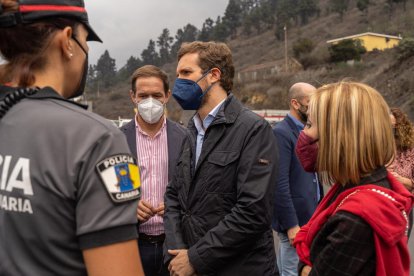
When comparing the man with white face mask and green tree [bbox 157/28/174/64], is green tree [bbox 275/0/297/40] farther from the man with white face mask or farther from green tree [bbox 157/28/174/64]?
the man with white face mask

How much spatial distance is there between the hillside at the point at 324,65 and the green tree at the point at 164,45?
5901mm

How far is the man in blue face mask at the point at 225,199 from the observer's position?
2801 mm

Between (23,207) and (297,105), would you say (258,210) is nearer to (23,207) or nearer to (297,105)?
(23,207)

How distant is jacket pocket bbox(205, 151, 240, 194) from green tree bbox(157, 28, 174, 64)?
115 m

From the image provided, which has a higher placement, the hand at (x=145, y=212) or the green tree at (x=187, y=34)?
the green tree at (x=187, y=34)

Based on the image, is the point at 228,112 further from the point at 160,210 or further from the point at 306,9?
the point at 306,9

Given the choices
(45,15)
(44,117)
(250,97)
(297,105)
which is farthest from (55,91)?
(250,97)

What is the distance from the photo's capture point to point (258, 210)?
2.81 m

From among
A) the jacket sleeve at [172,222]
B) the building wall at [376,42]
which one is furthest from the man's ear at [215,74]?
the building wall at [376,42]

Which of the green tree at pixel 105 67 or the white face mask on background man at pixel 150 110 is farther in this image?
the green tree at pixel 105 67

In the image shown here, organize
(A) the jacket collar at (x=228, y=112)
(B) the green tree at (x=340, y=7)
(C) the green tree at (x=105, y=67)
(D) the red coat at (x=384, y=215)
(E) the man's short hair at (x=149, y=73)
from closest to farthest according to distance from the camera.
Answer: (D) the red coat at (x=384, y=215), (A) the jacket collar at (x=228, y=112), (E) the man's short hair at (x=149, y=73), (B) the green tree at (x=340, y=7), (C) the green tree at (x=105, y=67)

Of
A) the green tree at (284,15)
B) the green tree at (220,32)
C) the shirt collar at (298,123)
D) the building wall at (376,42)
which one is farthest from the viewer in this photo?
the green tree at (220,32)

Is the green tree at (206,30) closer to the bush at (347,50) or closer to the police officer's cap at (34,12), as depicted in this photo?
the bush at (347,50)

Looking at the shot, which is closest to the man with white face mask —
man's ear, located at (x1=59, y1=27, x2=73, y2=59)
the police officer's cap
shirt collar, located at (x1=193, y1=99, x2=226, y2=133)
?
shirt collar, located at (x1=193, y1=99, x2=226, y2=133)
